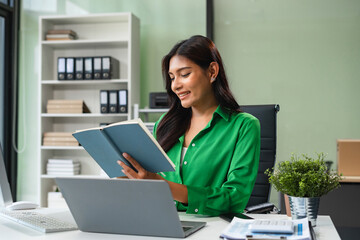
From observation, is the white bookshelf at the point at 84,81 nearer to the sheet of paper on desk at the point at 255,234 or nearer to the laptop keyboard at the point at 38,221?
the laptop keyboard at the point at 38,221

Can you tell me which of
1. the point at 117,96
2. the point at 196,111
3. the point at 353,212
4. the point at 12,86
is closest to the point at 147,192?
the point at 196,111

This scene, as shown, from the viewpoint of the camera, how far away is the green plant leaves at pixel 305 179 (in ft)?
4.53

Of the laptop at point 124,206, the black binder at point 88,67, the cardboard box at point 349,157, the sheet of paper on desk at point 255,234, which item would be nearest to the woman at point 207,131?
the sheet of paper on desk at point 255,234

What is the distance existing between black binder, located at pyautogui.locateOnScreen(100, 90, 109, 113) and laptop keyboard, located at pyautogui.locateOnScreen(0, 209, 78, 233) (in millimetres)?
2599

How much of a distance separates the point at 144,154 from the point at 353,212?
2.09 meters

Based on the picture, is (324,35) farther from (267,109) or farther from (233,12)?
(267,109)

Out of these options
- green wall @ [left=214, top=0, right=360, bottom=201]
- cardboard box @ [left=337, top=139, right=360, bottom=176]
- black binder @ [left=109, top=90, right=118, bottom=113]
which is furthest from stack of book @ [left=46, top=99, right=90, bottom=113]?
cardboard box @ [left=337, top=139, right=360, bottom=176]

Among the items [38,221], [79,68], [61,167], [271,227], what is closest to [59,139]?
[61,167]

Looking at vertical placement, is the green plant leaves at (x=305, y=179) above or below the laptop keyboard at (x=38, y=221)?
above

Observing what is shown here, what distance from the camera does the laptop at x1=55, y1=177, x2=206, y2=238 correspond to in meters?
1.16

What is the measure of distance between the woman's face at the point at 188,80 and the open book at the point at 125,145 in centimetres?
→ 46

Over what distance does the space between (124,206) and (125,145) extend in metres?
0.23

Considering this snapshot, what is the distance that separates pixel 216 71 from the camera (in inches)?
74.5

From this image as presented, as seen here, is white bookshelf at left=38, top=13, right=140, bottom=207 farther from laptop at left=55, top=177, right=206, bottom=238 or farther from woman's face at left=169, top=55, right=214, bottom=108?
laptop at left=55, top=177, right=206, bottom=238
